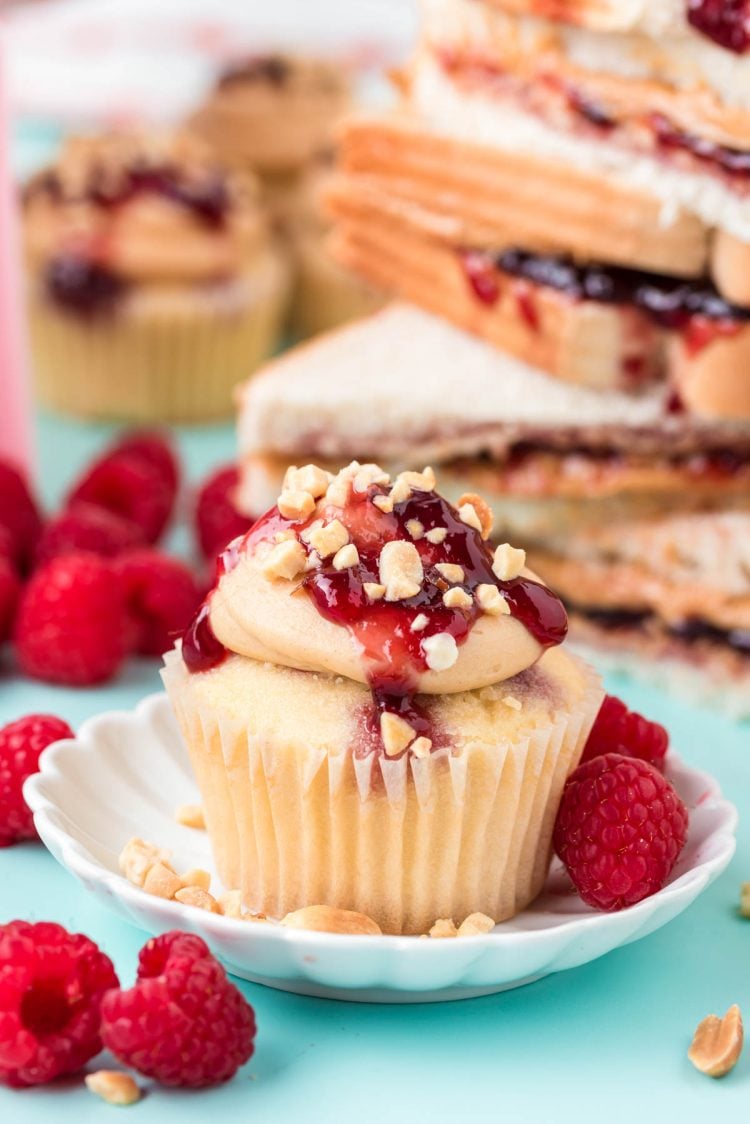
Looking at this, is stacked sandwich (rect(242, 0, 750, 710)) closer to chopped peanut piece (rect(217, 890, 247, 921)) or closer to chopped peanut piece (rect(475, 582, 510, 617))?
chopped peanut piece (rect(475, 582, 510, 617))

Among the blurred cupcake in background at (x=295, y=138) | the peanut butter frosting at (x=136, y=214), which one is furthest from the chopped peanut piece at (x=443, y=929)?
the blurred cupcake in background at (x=295, y=138)

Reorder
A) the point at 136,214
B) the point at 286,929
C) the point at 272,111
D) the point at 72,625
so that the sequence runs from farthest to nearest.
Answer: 1. the point at 272,111
2. the point at 136,214
3. the point at 72,625
4. the point at 286,929

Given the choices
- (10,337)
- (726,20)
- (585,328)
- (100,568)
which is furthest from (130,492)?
(726,20)

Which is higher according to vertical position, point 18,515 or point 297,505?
point 297,505

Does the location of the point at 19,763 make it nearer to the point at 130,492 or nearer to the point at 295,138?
the point at 130,492

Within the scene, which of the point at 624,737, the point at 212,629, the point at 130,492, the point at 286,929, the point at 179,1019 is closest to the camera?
the point at 179,1019

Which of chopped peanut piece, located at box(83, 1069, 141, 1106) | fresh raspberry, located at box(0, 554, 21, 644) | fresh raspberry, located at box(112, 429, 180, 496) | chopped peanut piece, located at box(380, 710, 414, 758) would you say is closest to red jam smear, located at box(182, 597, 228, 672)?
chopped peanut piece, located at box(380, 710, 414, 758)
